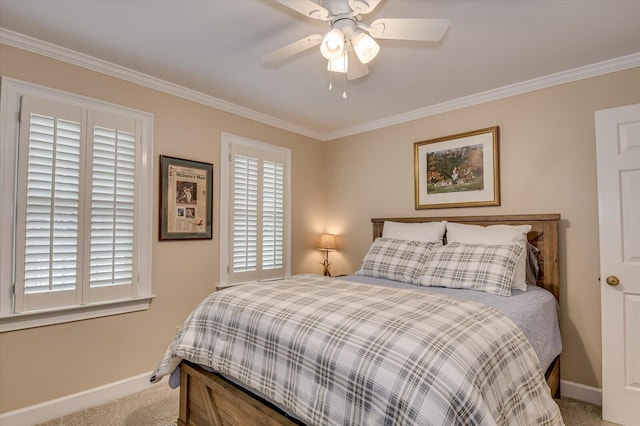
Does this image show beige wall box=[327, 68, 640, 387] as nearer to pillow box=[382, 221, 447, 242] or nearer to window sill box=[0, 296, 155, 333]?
pillow box=[382, 221, 447, 242]

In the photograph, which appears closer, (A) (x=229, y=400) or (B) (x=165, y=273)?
(A) (x=229, y=400)

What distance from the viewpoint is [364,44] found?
1727 millimetres

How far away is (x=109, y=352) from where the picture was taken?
8.33ft

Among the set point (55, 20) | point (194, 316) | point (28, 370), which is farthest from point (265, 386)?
point (55, 20)

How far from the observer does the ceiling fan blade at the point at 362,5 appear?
160 centimetres

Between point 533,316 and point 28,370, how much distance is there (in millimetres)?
3159

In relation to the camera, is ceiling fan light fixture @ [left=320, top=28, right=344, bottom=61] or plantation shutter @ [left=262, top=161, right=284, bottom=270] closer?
ceiling fan light fixture @ [left=320, top=28, right=344, bottom=61]

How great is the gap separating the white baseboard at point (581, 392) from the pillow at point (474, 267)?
1.08 metres

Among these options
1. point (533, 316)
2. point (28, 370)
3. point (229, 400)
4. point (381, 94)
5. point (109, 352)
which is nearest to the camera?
point (229, 400)

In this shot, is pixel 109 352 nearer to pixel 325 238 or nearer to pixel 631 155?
pixel 325 238

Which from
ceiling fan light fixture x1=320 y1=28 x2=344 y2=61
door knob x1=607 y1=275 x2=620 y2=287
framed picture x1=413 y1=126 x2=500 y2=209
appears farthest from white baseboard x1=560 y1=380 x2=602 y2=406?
ceiling fan light fixture x1=320 y1=28 x2=344 y2=61

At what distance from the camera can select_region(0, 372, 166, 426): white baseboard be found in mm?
2123

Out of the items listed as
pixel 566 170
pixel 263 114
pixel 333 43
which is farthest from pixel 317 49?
pixel 566 170

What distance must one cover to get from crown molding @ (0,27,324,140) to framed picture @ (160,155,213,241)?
1.96 ft
